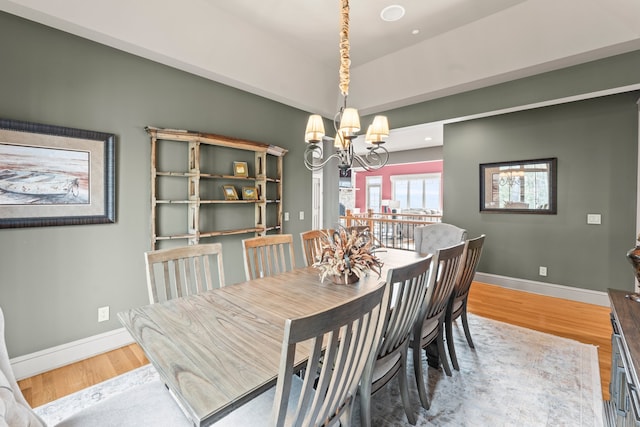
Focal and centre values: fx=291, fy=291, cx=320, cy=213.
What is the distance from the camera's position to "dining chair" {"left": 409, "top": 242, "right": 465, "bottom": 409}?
5.97 feet

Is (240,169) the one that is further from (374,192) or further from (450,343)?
(374,192)

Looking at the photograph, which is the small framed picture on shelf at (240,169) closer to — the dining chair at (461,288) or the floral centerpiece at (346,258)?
the floral centerpiece at (346,258)

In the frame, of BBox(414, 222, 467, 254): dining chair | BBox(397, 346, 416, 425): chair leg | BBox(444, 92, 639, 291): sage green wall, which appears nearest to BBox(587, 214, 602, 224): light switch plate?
BBox(444, 92, 639, 291): sage green wall

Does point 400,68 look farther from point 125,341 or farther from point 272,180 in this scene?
point 125,341

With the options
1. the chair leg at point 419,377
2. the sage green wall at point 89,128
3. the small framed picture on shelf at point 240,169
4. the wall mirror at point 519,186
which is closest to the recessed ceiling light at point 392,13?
the sage green wall at point 89,128

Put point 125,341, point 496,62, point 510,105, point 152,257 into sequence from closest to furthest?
1. point 152,257
2. point 125,341
3. point 496,62
4. point 510,105

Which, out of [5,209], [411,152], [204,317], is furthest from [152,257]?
[411,152]

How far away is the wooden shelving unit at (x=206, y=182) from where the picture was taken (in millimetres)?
2869

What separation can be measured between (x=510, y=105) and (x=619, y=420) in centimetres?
325

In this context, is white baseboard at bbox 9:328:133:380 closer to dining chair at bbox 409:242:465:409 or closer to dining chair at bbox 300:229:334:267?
dining chair at bbox 300:229:334:267

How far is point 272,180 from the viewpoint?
12.3ft

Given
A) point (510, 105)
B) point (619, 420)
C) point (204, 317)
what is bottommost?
point (619, 420)

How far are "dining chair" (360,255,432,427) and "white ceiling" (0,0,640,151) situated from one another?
106 inches

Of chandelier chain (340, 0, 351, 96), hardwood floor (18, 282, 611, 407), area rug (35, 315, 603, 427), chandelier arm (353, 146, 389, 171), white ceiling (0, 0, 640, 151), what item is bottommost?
area rug (35, 315, 603, 427)
